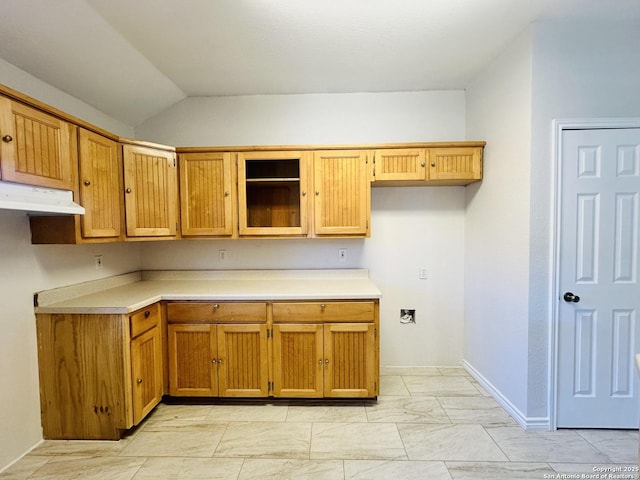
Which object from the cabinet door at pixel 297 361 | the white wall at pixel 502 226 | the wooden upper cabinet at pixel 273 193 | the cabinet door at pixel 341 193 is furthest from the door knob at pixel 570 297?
the wooden upper cabinet at pixel 273 193

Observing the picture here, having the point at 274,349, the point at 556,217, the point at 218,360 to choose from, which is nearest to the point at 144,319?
the point at 218,360

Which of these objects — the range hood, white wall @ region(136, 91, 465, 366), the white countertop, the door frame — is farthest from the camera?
white wall @ region(136, 91, 465, 366)

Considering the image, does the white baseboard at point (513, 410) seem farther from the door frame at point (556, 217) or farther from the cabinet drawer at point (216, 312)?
the cabinet drawer at point (216, 312)

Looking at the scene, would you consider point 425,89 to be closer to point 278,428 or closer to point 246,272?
point 246,272

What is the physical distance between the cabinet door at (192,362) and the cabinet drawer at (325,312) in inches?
23.7

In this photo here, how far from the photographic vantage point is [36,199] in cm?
155

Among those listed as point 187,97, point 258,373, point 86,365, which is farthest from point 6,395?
point 187,97

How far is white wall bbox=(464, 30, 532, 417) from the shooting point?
204 centimetres

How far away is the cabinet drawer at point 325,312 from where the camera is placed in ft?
7.56

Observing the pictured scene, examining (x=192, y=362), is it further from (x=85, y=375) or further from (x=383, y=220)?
(x=383, y=220)

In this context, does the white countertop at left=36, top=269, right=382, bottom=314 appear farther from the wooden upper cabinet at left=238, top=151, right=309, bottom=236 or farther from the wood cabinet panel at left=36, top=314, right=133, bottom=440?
the wooden upper cabinet at left=238, top=151, right=309, bottom=236

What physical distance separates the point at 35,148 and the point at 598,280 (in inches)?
135

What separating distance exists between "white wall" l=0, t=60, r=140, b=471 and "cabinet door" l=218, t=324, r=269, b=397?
1.15 m


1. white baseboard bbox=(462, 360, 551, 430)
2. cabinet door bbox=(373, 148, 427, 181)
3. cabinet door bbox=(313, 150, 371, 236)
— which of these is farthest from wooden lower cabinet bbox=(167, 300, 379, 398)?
cabinet door bbox=(373, 148, 427, 181)
